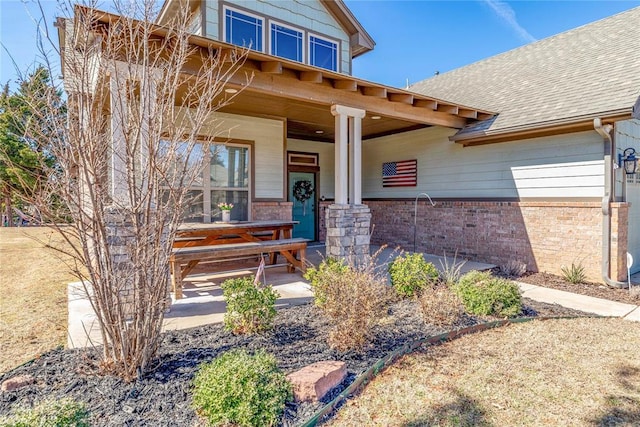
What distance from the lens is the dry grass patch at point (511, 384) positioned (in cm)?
261

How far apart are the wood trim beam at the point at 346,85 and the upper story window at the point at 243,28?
257 cm

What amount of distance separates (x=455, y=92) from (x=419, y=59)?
10.1 meters

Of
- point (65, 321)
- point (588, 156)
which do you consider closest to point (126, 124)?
point (65, 321)

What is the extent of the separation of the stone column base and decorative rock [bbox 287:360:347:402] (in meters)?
3.43

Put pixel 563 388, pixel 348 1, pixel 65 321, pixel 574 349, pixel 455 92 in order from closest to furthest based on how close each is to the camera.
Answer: pixel 563 388 → pixel 574 349 → pixel 65 321 → pixel 348 1 → pixel 455 92

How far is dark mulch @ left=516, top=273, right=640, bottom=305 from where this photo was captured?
5.74m

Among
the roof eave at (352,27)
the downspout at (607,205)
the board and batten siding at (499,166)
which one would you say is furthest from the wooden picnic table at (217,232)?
the downspout at (607,205)

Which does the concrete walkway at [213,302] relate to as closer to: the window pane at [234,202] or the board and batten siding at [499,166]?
the window pane at [234,202]

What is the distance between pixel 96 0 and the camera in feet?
9.36

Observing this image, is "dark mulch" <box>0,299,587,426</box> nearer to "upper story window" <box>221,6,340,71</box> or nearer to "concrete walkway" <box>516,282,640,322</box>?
"concrete walkway" <box>516,282,640,322</box>

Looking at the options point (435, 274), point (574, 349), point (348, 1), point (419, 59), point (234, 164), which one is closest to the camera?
point (574, 349)

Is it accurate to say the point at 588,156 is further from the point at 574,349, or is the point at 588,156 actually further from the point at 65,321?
the point at 65,321

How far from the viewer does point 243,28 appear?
25.9ft

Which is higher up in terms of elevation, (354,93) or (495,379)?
(354,93)
